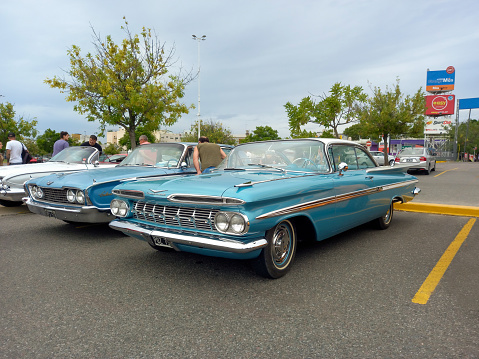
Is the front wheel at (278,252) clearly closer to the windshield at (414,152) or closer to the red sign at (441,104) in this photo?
the windshield at (414,152)

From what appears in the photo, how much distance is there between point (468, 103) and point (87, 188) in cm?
7060

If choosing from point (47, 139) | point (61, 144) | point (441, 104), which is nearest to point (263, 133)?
point (441, 104)

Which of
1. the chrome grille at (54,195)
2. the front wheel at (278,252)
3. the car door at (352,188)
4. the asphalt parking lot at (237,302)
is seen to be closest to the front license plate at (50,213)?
the chrome grille at (54,195)

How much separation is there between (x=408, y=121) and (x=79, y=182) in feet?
79.0

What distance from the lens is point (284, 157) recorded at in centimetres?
451

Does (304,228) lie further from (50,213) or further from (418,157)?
(418,157)

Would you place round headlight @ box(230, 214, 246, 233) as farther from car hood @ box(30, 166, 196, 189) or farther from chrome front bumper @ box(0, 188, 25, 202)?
chrome front bumper @ box(0, 188, 25, 202)

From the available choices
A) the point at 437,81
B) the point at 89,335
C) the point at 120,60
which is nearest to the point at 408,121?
the point at 120,60

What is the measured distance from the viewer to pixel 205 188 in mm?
3320

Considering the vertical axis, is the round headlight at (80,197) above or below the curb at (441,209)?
above

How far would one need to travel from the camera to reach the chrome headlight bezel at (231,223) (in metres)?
3.05

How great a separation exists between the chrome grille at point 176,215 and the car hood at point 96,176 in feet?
5.68

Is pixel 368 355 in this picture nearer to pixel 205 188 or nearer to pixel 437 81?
pixel 205 188

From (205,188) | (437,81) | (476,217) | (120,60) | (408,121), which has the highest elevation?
(437,81)
